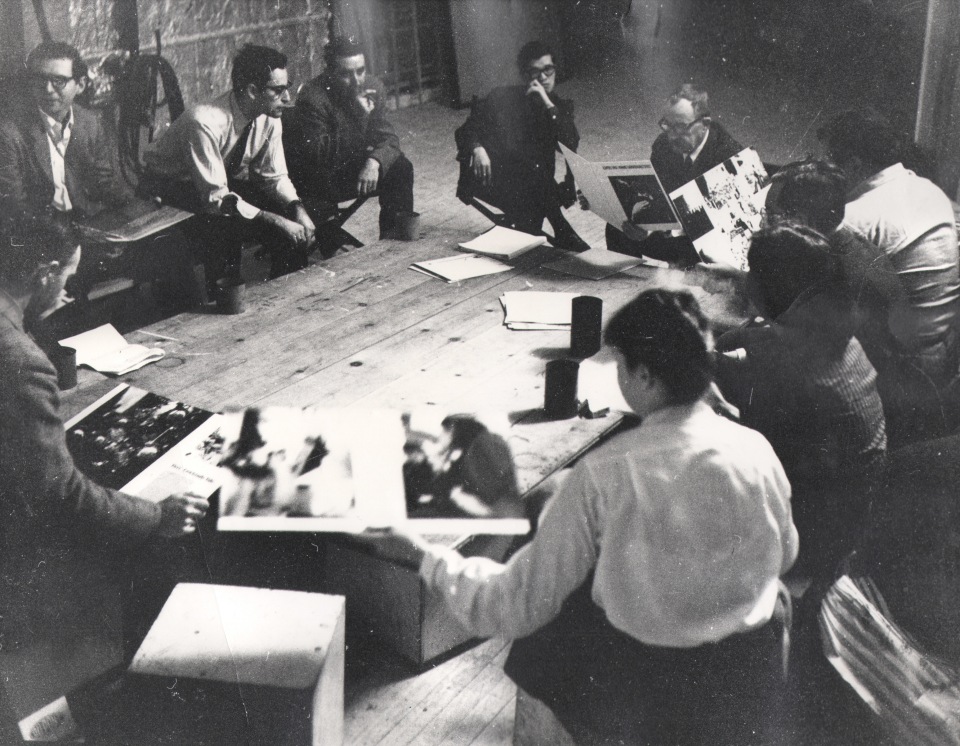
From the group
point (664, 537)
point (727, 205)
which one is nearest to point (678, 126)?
point (727, 205)

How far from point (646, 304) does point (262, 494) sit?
0.90m

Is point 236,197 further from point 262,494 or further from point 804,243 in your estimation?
point 804,243

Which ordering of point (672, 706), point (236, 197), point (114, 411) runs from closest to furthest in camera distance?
point (672, 706), point (114, 411), point (236, 197)

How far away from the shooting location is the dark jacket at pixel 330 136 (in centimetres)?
238

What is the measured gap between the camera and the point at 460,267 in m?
2.91

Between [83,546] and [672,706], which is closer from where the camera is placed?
[672,706]

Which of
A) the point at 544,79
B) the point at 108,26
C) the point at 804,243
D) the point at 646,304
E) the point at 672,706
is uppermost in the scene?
the point at 108,26

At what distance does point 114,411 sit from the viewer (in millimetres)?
2053

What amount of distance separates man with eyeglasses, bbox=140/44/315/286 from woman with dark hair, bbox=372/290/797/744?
1.26 m

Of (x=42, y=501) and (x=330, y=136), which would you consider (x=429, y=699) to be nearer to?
(x=42, y=501)

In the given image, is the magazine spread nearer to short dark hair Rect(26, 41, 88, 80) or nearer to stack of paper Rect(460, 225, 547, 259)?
stack of paper Rect(460, 225, 547, 259)

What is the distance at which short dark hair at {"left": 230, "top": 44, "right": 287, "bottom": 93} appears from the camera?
2.18 metres

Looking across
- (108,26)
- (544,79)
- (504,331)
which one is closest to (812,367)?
(504,331)

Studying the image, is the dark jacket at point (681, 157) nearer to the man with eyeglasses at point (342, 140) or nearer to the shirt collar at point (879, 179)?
the shirt collar at point (879, 179)
